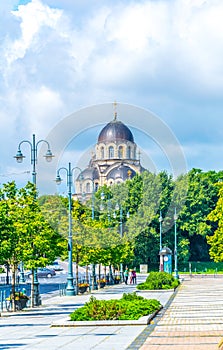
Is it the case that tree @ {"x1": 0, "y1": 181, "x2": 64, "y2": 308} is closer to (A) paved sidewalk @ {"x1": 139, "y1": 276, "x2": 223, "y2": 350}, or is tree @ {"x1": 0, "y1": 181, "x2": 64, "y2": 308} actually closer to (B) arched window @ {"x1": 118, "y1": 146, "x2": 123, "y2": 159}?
(A) paved sidewalk @ {"x1": 139, "y1": 276, "x2": 223, "y2": 350}

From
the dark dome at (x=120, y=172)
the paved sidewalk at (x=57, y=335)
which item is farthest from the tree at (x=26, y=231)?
the dark dome at (x=120, y=172)

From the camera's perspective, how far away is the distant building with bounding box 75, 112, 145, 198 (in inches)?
4773

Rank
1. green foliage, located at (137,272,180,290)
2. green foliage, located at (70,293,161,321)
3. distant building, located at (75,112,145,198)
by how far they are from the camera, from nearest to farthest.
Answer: green foliage, located at (70,293,161,321), green foliage, located at (137,272,180,290), distant building, located at (75,112,145,198)

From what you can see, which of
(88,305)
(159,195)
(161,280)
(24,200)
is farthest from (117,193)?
(88,305)

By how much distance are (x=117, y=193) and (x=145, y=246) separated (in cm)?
1041

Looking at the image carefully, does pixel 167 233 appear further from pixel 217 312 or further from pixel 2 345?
pixel 2 345

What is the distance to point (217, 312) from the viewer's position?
96.5ft

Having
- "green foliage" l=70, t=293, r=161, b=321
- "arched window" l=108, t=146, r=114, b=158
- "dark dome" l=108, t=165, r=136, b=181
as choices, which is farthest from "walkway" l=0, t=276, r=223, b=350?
"arched window" l=108, t=146, r=114, b=158

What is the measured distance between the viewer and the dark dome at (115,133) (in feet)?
406

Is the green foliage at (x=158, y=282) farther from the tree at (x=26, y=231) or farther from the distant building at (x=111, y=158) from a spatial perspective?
the distant building at (x=111, y=158)

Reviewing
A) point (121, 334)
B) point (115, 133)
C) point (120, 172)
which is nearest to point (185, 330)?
point (121, 334)

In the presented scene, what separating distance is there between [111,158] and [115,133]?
177 inches

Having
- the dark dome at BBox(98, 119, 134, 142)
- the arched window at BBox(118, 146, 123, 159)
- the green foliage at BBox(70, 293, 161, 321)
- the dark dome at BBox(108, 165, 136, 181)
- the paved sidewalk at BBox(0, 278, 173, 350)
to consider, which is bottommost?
the paved sidewalk at BBox(0, 278, 173, 350)

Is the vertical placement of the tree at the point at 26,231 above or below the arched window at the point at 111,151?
below
